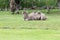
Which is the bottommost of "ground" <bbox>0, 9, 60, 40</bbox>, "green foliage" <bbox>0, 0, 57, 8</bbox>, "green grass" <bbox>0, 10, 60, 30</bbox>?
"green foliage" <bbox>0, 0, 57, 8</bbox>

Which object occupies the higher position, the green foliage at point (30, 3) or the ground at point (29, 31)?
the ground at point (29, 31)

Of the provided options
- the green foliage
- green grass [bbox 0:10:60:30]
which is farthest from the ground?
the green foliage

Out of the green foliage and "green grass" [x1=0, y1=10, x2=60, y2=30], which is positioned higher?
"green grass" [x1=0, y1=10, x2=60, y2=30]

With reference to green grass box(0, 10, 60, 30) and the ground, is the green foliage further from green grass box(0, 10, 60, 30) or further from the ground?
the ground

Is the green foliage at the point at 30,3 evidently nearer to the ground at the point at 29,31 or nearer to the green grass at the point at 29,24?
the green grass at the point at 29,24

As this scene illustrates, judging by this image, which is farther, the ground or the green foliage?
Answer: the green foliage

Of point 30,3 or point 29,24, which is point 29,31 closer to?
point 29,24

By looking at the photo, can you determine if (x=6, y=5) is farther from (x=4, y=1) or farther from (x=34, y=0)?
(x=34, y=0)

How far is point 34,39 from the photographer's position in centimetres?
1133

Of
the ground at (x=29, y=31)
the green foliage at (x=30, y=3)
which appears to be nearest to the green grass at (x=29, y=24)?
the ground at (x=29, y=31)

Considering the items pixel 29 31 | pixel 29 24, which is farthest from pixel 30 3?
pixel 29 31

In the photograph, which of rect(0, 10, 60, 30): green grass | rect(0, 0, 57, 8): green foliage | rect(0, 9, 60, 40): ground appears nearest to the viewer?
rect(0, 9, 60, 40): ground

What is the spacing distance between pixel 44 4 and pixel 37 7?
130 centimetres

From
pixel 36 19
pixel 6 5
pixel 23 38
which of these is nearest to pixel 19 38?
pixel 23 38
